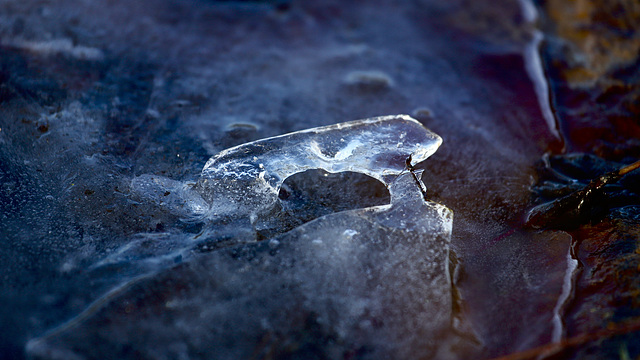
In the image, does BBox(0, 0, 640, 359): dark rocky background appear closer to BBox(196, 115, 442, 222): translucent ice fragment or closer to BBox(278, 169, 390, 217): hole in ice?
BBox(278, 169, 390, 217): hole in ice

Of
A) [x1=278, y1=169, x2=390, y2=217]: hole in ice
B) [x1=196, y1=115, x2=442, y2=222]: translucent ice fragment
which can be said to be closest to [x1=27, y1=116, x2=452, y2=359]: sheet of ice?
[x1=196, y1=115, x2=442, y2=222]: translucent ice fragment

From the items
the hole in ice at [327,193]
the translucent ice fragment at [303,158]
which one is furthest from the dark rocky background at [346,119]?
the translucent ice fragment at [303,158]

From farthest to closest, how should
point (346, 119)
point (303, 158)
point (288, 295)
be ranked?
point (346, 119), point (303, 158), point (288, 295)

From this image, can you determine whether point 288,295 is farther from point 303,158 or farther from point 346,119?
point 346,119

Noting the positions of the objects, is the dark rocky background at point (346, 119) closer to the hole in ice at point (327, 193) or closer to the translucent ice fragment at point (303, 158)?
the hole in ice at point (327, 193)

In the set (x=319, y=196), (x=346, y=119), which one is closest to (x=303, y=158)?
(x=319, y=196)
